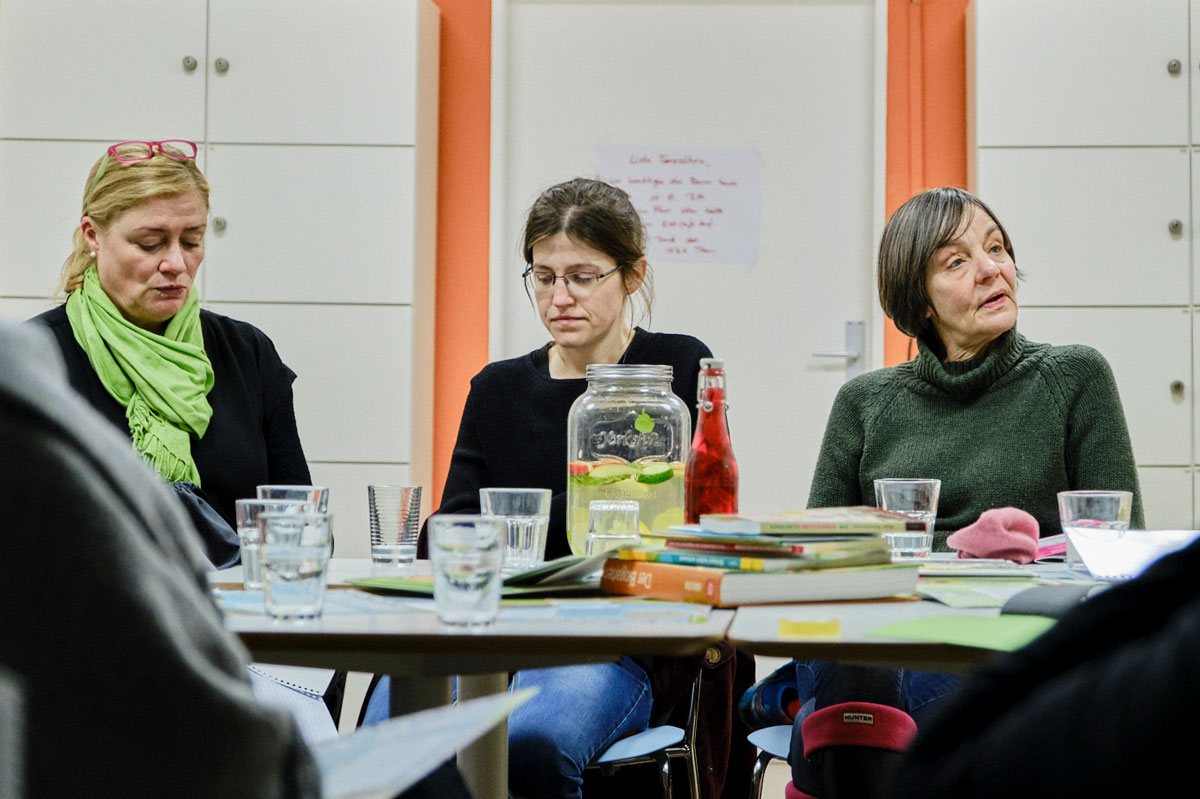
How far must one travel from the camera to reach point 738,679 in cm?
199

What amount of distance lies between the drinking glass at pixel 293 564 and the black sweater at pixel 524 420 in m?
1.02

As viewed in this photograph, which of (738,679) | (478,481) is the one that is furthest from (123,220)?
(738,679)

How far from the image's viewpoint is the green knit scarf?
2.23m

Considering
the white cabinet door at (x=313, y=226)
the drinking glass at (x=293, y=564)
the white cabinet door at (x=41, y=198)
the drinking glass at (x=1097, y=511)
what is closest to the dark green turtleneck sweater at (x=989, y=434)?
the drinking glass at (x=1097, y=511)

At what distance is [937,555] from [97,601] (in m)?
1.32

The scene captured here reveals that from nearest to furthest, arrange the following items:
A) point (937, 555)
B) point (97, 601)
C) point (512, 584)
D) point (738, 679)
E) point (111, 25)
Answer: point (97, 601), point (512, 584), point (937, 555), point (738, 679), point (111, 25)

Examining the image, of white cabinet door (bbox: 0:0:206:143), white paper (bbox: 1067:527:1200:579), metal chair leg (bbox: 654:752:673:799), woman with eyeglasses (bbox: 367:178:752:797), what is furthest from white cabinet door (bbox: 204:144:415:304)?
white paper (bbox: 1067:527:1200:579)

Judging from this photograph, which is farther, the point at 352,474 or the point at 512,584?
the point at 352,474

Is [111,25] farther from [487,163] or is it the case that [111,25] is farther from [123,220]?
[123,220]

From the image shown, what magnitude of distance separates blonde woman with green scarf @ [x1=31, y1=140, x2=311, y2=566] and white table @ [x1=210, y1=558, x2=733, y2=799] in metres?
1.30

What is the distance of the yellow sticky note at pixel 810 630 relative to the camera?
2.97ft

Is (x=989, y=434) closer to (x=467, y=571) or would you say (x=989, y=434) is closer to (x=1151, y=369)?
(x=467, y=571)

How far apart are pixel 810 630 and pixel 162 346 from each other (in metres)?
1.72

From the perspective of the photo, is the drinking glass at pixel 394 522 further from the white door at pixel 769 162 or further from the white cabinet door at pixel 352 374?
the white door at pixel 769 162
